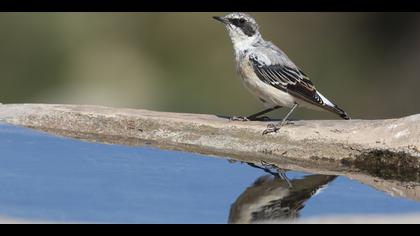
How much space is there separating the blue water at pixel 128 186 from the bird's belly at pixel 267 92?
1.72 m

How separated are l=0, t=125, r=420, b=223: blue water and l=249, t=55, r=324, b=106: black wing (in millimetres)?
1739

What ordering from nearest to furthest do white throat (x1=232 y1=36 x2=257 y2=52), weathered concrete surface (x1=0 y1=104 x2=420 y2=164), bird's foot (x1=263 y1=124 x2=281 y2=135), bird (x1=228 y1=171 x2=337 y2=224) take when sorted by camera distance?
bird (x1=228 y1=171 x2=337 y2=224), weathered concrete surface (x1=0 y1=104 x2=420 y2=164), bird's foot (x1=263 y1=124 x2=281 y2=135), white throat (x1=232 y1=36 x2=257 y2=52)

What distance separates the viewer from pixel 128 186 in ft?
20.9

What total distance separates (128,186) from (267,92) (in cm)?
293

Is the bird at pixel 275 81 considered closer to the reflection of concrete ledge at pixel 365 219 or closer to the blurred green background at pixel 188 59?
the reflection of concrete ledge at pixel 365 219

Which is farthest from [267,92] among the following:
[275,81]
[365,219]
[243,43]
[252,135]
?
[365,219]

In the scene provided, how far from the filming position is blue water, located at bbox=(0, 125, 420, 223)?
565 cm

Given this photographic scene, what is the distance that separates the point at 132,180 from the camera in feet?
21.6

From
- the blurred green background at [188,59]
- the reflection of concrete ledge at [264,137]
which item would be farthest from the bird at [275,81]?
the blurred green background at [188,59]

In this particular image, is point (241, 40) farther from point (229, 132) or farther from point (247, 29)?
point (229, 132)

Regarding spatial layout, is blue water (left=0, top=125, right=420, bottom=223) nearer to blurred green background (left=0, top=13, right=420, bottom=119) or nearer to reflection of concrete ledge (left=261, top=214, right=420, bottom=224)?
reflection of concrete ledge (left=261, top=214, right=420, bottom=224)

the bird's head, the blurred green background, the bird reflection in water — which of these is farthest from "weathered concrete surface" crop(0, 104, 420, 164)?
the blurred green background

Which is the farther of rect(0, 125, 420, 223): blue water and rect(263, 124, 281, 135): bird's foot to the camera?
rect(263, 124, 281, 135): bird's foot
